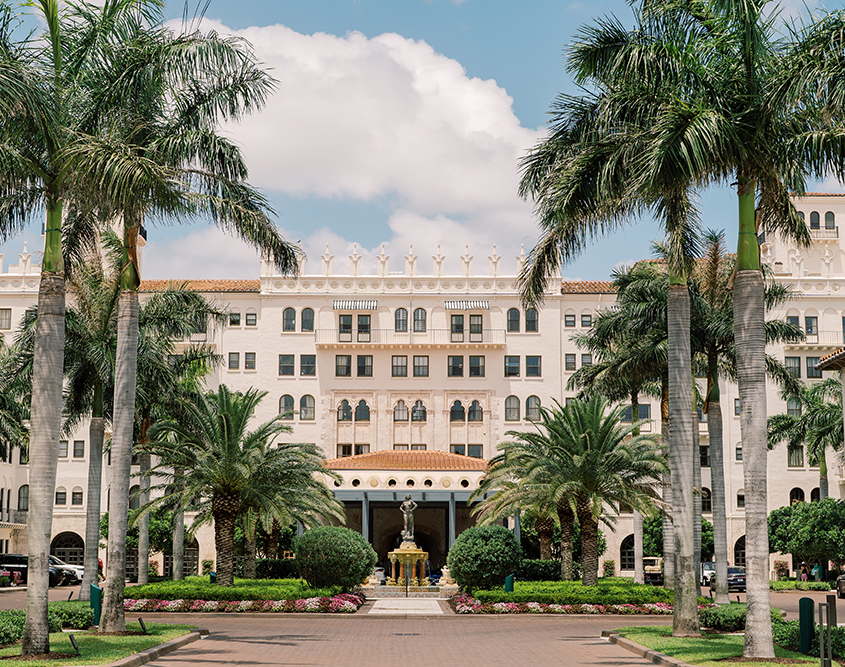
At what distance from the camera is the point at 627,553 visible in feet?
217

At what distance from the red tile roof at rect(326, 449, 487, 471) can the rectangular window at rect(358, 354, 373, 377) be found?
458 inches

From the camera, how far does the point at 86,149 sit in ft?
55.5

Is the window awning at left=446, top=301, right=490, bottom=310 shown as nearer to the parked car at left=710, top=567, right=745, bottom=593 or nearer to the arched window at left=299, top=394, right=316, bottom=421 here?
the arched window at left=299, top=394, right=316, bottom=421

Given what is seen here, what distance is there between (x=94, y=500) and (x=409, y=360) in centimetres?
4074

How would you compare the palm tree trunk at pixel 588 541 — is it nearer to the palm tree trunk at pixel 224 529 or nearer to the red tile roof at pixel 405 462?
the palm tree trunk at pixel 224 529

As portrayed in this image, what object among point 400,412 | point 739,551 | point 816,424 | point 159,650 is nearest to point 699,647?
point 159,650

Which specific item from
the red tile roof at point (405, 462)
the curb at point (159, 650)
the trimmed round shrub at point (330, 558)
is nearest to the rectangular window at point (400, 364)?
the red tile roof at point (405, 462)

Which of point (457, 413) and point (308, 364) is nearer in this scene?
point (457, 413)

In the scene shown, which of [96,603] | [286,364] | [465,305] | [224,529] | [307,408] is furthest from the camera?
[286,364]

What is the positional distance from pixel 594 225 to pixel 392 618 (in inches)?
585

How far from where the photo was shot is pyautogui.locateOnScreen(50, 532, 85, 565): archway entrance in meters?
67.7

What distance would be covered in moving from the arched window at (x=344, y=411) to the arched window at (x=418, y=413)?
4.39 metres

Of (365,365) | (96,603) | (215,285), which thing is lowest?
(96,603)

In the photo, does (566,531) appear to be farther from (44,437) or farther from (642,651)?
(44,437)
